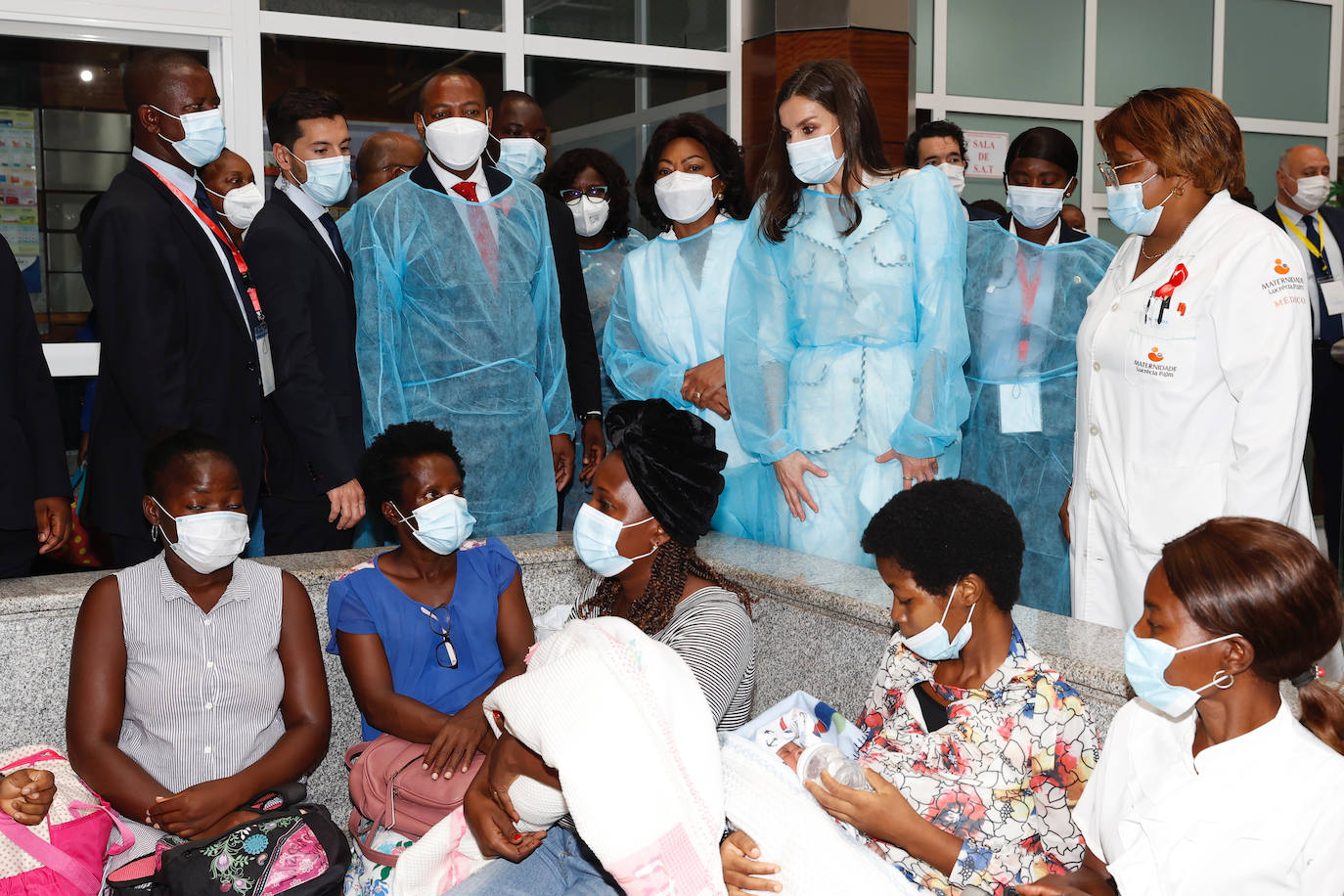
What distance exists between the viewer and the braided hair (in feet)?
8.26

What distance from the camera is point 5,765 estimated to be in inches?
94.3

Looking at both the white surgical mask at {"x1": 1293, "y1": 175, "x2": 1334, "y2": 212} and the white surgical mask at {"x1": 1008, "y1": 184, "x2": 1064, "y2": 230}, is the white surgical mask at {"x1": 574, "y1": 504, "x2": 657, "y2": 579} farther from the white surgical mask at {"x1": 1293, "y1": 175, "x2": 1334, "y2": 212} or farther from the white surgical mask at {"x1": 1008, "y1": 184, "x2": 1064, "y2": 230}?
the white surgical mask at {"x1": 1293, "y1": 175, "x2": 1334, "y2": 212}

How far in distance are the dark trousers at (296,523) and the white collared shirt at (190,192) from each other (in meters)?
0.53

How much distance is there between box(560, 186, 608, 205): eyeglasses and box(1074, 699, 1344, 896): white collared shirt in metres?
3.28

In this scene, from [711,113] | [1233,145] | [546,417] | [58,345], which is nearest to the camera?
[1233,145]

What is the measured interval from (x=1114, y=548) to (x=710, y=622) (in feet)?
3.62

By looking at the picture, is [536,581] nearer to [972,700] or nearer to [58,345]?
[972,700]

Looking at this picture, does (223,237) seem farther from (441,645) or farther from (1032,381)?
(1032,381)

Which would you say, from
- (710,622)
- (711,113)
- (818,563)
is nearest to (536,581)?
(818,563)

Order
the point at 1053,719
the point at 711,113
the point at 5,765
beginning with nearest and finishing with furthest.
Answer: the point at 1053,719, the point at 5,765, the point at 711,113

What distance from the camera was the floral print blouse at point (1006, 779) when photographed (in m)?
1.90

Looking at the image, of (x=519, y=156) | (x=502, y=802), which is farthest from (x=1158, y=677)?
(x=519, y=156)

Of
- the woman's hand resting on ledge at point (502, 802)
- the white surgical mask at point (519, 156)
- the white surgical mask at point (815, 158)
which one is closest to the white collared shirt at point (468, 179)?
the white surgical mask at point (519, 156)

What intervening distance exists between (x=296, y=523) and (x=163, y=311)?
2.48ft
